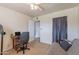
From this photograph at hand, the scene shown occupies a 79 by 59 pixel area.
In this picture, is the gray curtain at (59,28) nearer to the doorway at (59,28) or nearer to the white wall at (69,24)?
the doorway at (59,28)

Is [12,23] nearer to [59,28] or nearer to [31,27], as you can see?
[31,27]

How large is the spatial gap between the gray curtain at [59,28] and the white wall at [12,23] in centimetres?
138

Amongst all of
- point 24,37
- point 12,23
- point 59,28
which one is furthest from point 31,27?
point 59,28

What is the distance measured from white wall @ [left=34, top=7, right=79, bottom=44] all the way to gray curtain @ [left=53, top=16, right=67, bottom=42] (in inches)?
6.4

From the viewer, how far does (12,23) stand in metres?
3.09

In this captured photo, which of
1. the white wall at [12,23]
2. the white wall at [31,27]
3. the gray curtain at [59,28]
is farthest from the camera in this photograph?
the gray curtain at [59,28]

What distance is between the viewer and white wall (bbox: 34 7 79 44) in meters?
3.07

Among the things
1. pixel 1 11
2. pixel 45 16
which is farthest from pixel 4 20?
pixel 45 16

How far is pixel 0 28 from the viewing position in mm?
2580

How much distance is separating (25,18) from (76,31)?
66.9 inches

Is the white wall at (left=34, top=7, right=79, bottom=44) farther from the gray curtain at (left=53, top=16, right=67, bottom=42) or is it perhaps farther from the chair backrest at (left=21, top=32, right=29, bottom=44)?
the chair backrest at (left=21, top=32, right=29, bottom=44)

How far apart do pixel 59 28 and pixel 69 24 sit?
58cm

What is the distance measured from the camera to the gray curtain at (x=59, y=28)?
3.52 m

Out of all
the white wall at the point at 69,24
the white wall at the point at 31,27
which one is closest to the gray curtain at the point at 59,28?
the white wall at the point at 69,24
